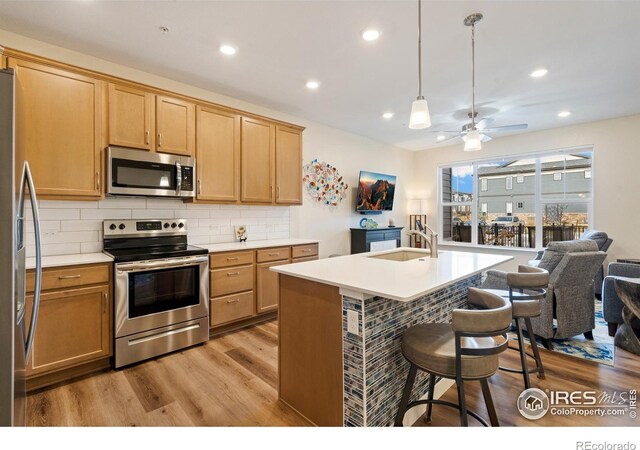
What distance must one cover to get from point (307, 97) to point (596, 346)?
405 cm

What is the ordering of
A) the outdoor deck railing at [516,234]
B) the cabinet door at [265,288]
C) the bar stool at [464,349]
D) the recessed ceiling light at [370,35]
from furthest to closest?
1. the outdoor deck railing at [516,234]
2. the cabinet door at [265,288]
3. the recessed ceiling light at [370,35]
4. the bar stool at [464,349]

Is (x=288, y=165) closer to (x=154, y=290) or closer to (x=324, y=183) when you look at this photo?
(x=324, y=183)

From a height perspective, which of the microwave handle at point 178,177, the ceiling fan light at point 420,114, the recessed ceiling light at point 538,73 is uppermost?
the recessed ceiling light at point 538,73

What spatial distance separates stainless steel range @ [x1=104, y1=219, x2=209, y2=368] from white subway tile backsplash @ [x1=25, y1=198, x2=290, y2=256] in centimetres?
11

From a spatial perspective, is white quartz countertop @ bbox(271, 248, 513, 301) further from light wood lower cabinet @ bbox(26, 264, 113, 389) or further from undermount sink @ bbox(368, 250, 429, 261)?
light wood lower cabinet @ bbox(26, 264, 113, 389)

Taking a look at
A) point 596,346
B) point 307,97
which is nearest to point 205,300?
point 307,97

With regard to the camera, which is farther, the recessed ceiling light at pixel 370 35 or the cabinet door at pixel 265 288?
the cabinet door at pixel 265 288

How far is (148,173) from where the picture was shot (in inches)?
119

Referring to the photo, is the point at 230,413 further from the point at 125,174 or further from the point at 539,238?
the point at 539,238

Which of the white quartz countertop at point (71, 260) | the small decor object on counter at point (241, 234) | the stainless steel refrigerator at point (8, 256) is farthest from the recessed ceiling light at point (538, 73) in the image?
the white quartz countertop at point (71, 260)

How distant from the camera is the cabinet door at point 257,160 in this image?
148 inches

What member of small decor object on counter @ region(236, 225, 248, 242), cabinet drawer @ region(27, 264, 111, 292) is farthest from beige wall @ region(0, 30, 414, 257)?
cabinet drawer @ region(27, 264, 111, 292)

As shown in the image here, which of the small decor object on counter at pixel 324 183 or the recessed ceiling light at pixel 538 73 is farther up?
the recessed ceiling light at pixel 538 73
